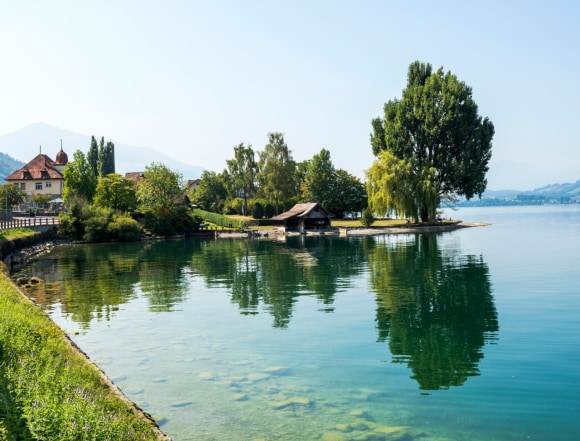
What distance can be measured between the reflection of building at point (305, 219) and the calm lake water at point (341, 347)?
172ft

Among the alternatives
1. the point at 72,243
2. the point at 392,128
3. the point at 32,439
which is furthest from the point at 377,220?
the point at 32,439

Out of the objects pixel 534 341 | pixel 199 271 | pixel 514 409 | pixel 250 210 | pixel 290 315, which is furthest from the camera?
pixel 250 210

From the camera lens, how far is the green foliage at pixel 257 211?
112188mm

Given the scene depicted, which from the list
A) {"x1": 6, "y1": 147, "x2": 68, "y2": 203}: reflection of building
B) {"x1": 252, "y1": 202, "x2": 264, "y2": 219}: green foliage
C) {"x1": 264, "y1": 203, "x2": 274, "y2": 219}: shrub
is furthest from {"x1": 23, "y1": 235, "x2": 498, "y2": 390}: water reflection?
{"x1": 6, "y1": 147, "x2": 68, "y2": 203}: reflection of building

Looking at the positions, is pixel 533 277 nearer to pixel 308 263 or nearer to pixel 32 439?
pixel 308 263

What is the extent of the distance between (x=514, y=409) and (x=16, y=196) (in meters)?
109

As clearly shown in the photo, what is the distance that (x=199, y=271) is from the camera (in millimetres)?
46844

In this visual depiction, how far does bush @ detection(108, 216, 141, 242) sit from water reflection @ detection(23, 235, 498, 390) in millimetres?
15089

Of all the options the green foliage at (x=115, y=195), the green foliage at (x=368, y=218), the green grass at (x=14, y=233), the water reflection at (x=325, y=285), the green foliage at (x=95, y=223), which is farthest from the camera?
the green foliage at (x=368, y=218)

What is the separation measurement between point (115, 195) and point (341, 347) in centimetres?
7749

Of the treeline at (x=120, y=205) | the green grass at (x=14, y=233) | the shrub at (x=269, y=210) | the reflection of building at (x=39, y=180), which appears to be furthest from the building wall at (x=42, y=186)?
the green grass at (x=14, y=233)

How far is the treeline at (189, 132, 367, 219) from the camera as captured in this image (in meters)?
113

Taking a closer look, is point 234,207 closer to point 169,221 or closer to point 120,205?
point 169,221

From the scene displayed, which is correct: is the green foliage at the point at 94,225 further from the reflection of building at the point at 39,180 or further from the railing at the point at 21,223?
the reflection of building at the point at 39,180
